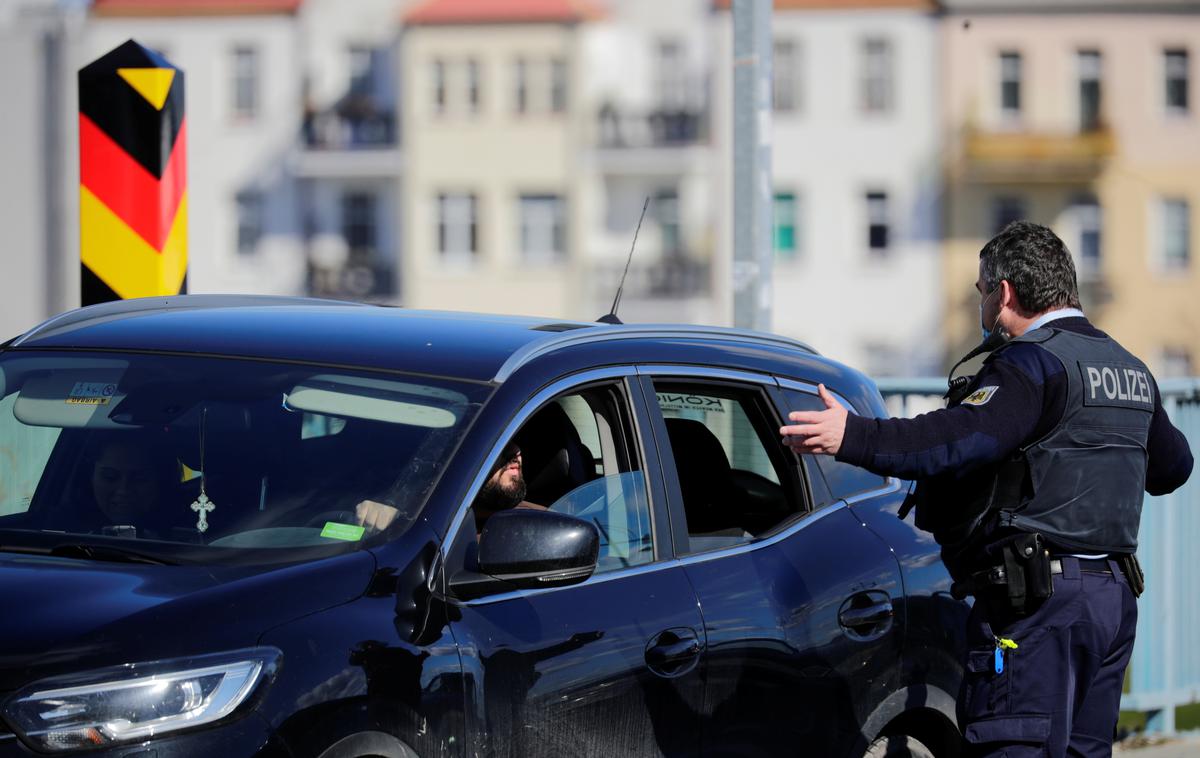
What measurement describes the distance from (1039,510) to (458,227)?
143ft

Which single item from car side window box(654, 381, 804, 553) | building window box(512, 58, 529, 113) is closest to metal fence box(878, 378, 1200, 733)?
car side window box(654, 381, 804, 553)

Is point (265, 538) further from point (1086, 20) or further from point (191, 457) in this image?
point (1086, 20)

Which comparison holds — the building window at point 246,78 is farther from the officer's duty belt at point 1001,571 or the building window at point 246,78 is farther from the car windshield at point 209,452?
the officer's duty belt at point 1001,571

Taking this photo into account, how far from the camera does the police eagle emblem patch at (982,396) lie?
14.4 ft

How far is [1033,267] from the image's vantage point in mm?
4621

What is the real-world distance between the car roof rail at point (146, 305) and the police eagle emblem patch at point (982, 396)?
1.73 metres

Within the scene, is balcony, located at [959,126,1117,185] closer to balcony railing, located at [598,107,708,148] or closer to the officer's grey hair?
balcony railing, located at [598,107,708,148]

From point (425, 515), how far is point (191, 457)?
0.64 meters

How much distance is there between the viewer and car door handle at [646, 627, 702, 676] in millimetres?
4195

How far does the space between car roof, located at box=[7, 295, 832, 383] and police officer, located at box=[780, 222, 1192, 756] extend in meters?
0.67

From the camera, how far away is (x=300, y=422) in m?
4.13

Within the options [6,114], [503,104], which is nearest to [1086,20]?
[503,104]

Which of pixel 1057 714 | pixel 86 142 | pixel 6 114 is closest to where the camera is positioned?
pixel 1057 714

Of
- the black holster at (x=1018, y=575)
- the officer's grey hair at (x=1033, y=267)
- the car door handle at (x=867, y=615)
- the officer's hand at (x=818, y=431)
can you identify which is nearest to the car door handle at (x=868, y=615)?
the car door handle at (x=867, y=615)
